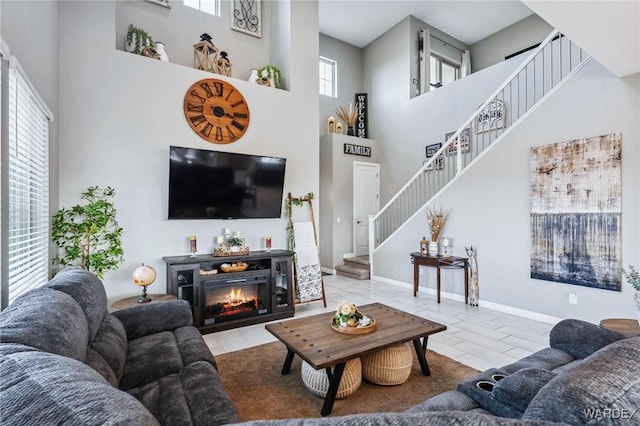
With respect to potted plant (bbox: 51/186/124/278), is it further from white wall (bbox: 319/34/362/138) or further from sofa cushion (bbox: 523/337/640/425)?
white wall (bbox: 319/34/362/138)

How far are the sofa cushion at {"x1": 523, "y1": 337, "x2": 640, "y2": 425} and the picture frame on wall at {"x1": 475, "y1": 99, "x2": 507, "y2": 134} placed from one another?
226 inches

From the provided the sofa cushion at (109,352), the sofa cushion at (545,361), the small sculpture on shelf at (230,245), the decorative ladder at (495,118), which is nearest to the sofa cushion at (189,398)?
the sofa cushion at (109,352)

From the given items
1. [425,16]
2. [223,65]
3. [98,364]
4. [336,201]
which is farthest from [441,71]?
[98,364]

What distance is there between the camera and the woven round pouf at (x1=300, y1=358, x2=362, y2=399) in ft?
7.80

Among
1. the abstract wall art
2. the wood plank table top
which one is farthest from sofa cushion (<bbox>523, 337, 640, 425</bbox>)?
the abstract wall art

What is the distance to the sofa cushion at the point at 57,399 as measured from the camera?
2.18 ft

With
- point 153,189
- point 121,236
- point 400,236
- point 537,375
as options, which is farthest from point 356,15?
point 537,375

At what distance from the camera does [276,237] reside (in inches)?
187

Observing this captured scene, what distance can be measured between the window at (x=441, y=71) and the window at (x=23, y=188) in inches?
304

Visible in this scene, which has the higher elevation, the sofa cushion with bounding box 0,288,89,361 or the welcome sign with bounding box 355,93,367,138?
the welcome sign with bounding box 355,93,367,138

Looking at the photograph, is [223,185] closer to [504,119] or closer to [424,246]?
[424,246]

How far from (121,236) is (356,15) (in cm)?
670

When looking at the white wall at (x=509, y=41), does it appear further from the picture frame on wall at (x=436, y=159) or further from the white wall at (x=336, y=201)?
the white wall at (x=336, y=201)

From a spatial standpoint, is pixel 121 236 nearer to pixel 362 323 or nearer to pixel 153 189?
pixel 153 189
